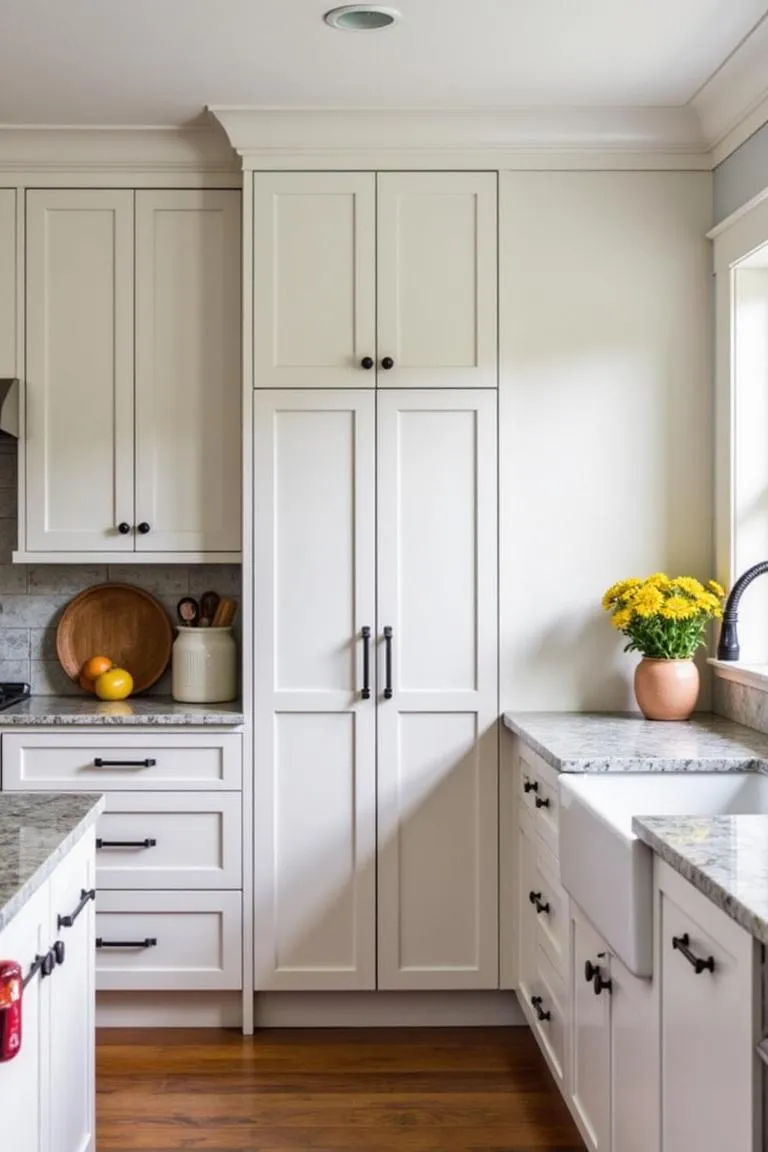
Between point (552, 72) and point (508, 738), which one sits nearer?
point (552, 72)

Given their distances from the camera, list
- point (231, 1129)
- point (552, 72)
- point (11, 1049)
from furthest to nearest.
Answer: point (552, 72)
point (231, 1129)
point (11, 1049)

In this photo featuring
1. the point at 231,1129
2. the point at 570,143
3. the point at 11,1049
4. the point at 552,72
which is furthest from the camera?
the point at 570,143

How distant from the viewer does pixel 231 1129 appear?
109 inches

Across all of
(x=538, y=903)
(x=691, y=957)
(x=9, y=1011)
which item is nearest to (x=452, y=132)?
(x=538, y=903)

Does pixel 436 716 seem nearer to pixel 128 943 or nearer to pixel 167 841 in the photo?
pixel 167 841

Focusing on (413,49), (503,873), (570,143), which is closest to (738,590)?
(503,873)

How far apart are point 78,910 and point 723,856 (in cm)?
111

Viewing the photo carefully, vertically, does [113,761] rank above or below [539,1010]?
above

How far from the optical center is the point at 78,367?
3.49 metres

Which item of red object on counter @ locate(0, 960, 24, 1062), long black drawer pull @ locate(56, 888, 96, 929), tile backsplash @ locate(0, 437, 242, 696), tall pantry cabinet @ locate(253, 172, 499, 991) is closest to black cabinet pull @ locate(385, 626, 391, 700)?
tall pantry cabinet @ locate(253, 172, 499, 991)

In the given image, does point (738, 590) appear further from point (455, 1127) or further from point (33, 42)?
point (33, 42)

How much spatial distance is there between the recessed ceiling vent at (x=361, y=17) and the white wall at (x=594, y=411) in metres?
0.73

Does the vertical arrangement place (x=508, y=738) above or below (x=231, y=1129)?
above

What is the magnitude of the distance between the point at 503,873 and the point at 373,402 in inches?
55.4
